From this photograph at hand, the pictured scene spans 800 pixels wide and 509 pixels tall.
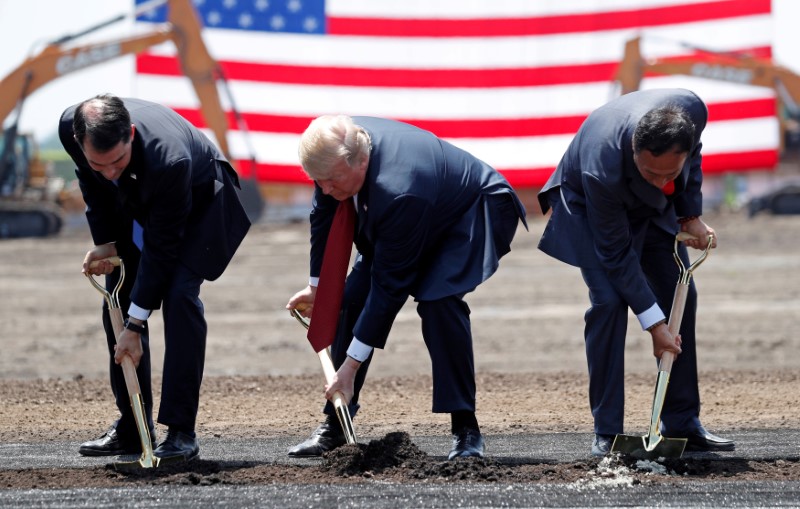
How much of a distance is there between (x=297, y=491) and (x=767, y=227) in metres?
16.3

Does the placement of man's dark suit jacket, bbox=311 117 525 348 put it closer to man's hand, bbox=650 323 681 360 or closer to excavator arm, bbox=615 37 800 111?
man's hand, bbox=650 323 681 360

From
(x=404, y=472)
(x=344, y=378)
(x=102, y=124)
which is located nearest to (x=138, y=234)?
(x=102, y=124)

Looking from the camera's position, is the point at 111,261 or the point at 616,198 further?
the point at 111,261

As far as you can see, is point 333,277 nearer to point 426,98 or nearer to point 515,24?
Answer: point 426,98

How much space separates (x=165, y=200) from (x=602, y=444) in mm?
2061

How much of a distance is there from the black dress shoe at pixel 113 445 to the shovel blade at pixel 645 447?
206 cm

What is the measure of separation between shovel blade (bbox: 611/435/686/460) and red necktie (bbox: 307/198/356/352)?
50.8 inches

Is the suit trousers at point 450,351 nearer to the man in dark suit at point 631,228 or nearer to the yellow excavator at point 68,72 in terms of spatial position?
the man in dark suit at point 631,228

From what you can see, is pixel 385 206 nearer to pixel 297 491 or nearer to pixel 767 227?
pixel 297 491

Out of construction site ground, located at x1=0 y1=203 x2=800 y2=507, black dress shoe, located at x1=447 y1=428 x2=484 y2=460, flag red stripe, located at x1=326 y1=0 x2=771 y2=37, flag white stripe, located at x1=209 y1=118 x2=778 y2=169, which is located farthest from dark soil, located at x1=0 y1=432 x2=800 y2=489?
flag red stripe, located at x1=326 y1=0 x2=771 y2=37

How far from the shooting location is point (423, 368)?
8648mm

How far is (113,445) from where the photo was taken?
5152 millimetres

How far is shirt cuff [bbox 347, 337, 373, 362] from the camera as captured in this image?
461 cm

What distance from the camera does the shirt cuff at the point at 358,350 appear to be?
4609 mm
